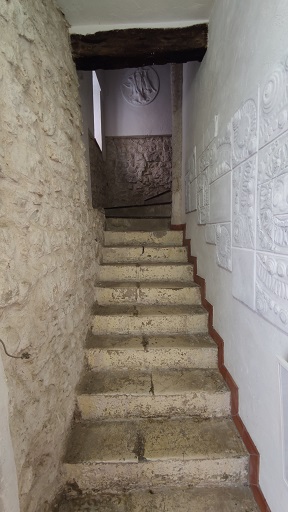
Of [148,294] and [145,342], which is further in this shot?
[148,294]

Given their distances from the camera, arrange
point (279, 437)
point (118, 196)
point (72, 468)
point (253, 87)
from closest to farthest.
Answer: point (279, 437)
point (253, 87)
point (72, 468)
point (118, 196)

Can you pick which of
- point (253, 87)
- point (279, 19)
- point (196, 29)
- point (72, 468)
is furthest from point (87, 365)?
point (196, 29)

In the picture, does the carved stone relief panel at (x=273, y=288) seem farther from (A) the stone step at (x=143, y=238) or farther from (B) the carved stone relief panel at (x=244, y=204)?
(A) the stone step at (x=143, y=238)

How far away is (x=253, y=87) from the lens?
1.04 meters

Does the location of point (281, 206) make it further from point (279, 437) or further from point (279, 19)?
point (279, 437)

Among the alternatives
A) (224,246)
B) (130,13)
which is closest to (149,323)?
(224,246)

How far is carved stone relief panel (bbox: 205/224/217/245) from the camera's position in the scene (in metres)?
1.64

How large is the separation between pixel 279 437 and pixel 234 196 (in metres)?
1.04

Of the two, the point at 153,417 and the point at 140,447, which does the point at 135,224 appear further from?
the point at 140,447

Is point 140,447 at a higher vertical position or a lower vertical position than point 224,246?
lower

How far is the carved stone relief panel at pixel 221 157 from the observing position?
52.2 inches

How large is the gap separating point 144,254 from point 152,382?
122cm

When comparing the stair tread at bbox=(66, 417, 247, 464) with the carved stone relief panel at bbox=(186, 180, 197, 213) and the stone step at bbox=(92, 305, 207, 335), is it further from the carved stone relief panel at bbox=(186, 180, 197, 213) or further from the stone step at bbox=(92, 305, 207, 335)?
the carved stone relief panel at bbox=(186, 180, 197, 213)

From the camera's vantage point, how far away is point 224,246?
1430 mm
